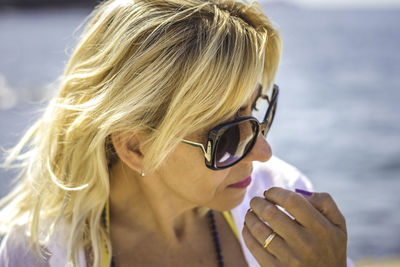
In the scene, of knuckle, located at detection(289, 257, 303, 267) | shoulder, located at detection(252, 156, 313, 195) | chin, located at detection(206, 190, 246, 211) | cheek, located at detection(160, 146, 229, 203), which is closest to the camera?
knuckle, located at detection(289, 257, 303, 267)

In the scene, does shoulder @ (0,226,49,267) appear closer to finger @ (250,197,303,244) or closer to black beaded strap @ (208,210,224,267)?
black beaded strap @ (208,210,224,267)

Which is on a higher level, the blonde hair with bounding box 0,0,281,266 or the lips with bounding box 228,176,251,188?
the blonde hair with bounding box 0,0,281,266

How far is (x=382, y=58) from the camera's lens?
90.2ft

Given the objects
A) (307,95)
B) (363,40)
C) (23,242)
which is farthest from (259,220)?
(363,40)

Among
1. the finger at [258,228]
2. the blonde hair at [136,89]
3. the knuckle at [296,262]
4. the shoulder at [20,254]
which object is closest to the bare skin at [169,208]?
the blonde hair at [136,89]

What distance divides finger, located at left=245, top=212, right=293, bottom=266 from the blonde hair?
485 mm

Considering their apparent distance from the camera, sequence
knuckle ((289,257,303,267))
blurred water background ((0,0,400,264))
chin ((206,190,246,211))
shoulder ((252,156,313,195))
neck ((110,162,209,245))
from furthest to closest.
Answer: blurred water background ((0,0,400,264)) → shoulder ((252,156,313,195)) → neck ((110,162,209,245)) → chin ((206,190,246,211)) → knuckle ((289,257,303,267))

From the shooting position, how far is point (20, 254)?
218 cm

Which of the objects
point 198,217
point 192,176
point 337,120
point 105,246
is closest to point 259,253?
point 192,176

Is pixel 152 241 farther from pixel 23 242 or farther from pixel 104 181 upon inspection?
pixel 23 242

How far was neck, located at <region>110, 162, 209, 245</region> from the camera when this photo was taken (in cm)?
239

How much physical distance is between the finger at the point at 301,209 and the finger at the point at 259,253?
20cm

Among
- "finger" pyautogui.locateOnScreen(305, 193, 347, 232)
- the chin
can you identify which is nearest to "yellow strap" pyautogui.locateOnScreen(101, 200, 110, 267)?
the chin

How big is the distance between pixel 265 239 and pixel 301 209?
0.68 feet
